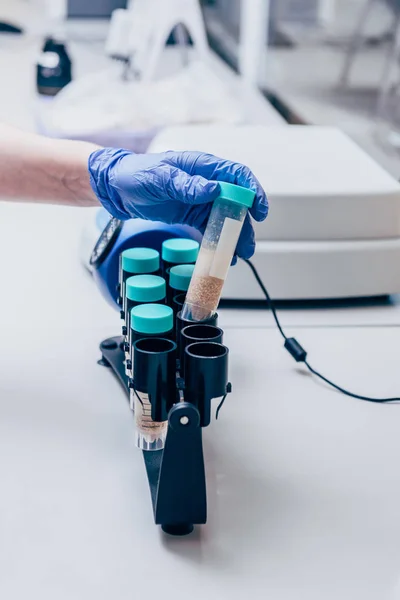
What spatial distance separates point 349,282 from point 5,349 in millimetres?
530

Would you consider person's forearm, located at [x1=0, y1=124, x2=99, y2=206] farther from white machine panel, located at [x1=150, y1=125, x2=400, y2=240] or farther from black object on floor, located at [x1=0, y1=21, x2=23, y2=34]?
black object on floor, located at [x1=0, y1=21, x2=23, y2=34]

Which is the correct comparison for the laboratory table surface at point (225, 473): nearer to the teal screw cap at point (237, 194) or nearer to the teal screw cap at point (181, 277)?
the teal screw cap at point (181, 277)

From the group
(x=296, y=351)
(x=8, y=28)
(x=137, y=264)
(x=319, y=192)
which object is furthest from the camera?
(x=8, y=28)

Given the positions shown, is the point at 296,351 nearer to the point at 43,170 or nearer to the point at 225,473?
the point at 225,473

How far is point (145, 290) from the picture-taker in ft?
2.76

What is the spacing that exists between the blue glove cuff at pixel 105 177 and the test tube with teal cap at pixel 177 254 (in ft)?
0.21

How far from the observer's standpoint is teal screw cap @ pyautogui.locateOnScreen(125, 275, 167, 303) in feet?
2.77

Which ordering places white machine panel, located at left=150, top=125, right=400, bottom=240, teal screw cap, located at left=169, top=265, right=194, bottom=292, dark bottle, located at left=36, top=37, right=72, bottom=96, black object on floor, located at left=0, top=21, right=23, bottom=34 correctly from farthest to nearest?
black object on floor, located at left=0, top=21, right=23, bottom=34
dark bottle, located at left=36, top=37, right=72, bottom=96
white machine panel, located at left=150, top=125, right=400, bottom=240
teal screw cap, located at left=169, top=265, right=194, bottom=292

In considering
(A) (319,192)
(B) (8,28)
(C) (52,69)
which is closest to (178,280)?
(A) (319,192)

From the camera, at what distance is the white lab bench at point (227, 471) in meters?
0.65

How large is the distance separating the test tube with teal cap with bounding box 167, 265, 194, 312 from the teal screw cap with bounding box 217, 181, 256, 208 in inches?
4.9

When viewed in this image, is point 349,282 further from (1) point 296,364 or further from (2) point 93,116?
(2) point 93,116

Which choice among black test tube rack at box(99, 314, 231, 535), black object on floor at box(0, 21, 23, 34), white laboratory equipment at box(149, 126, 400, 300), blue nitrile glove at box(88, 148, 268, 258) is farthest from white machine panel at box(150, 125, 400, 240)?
black object on floor at box(0, 21, 23, 34)

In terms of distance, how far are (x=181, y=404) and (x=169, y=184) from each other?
27 cm
